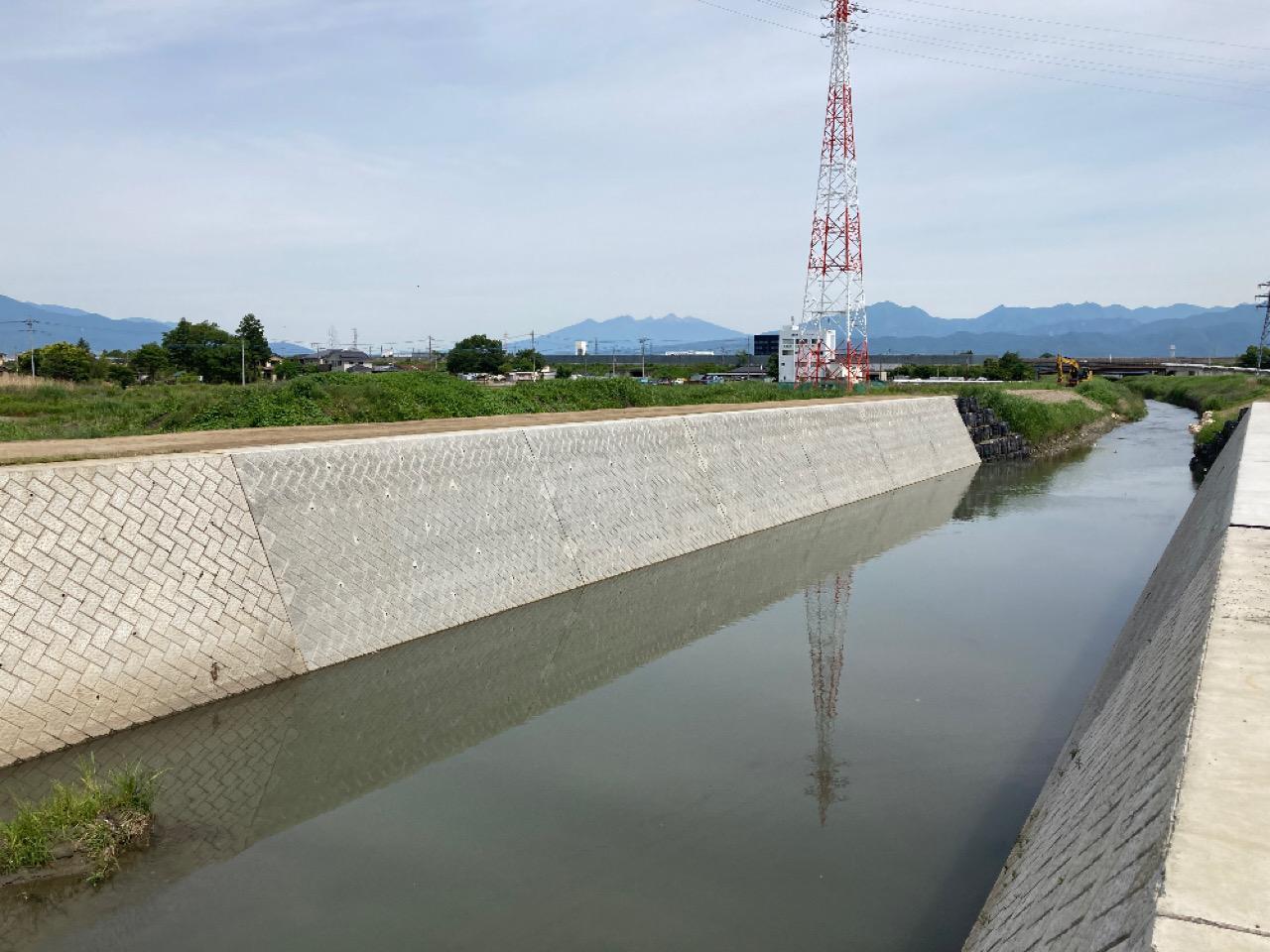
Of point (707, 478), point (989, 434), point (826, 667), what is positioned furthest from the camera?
point (989, 434)

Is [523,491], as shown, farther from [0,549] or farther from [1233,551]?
[1233,551]

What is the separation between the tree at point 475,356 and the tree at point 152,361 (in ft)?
122

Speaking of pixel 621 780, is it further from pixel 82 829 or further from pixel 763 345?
pixel 763 345

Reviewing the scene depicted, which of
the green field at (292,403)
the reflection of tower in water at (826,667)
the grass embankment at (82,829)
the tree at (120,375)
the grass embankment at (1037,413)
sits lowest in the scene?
the reflection of tower in water at (826,667)

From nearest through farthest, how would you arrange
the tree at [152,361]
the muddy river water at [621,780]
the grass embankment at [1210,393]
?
the muddy river water at [621,780], the grass embankment at [1210,393], the tree at [152,361]

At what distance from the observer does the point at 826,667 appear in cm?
1397

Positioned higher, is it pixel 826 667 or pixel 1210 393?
pixel 1210 393

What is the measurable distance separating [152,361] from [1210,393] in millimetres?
73850

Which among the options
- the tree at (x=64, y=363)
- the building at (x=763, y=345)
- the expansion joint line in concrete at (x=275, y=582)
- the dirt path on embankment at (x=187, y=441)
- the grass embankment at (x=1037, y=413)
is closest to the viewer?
the expansion joint line in concrete at (x=275, y=582)

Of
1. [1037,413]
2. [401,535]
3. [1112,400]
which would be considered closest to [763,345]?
[1112,400]

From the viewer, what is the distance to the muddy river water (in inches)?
299

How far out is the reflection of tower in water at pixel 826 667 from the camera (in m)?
9.96

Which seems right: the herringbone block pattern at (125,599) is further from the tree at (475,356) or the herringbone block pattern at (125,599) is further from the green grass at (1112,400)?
the tree at (475,356)

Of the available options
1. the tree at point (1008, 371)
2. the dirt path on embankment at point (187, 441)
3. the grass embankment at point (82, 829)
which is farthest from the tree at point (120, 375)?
the tree at point (1008, 371)
